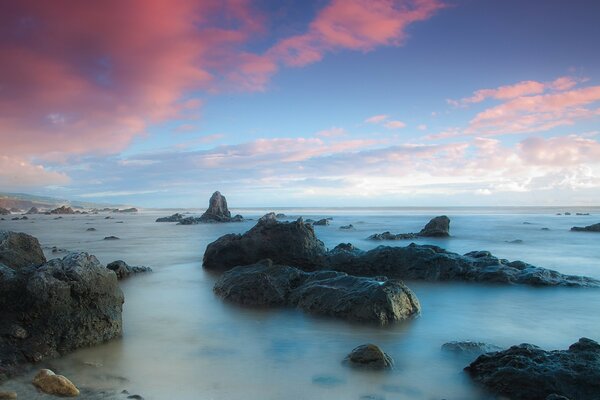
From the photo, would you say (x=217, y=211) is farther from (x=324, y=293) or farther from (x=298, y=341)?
(x=298, y=341)

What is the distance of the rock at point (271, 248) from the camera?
13.4 m

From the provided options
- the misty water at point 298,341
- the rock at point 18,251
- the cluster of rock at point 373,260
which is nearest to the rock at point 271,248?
the cluster of rock at point 373,260

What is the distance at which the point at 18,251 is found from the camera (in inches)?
360

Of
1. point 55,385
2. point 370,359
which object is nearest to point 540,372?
point 370,359

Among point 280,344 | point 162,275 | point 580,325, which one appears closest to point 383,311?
point 280,344

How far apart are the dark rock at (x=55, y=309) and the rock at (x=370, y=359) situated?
374 cm

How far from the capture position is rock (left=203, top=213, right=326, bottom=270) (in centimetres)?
1335

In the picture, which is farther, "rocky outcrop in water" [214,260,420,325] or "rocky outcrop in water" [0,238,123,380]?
"rocky outcrop in water" [214,260,420,325]

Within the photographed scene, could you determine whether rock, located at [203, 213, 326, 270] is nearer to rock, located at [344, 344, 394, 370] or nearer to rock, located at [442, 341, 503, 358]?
rock, located at [442, 341, 503, 358]

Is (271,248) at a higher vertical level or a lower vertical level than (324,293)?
higher

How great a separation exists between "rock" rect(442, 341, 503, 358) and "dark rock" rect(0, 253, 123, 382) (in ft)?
16.9

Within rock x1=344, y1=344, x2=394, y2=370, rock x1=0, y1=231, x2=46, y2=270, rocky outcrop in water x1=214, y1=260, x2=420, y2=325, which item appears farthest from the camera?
rock x1=0, y1=231, x2=46, y2=270

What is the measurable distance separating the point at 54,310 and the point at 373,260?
9.04 metres

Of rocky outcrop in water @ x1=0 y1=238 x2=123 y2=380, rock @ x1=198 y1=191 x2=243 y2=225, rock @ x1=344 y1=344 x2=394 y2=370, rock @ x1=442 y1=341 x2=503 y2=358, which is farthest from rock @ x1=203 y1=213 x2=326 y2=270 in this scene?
rock @ x1=198 y1=191 x2=243 y2=225
